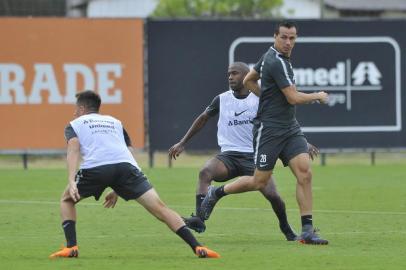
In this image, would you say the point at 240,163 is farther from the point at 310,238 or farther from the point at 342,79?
the point at 342,79

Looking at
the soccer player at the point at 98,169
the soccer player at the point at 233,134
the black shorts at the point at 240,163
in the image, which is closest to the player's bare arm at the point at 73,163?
the soccer player at the point at 98,169

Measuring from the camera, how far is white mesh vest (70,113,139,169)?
39.9 ft

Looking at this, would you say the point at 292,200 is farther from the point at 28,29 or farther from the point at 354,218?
the point at 28,29

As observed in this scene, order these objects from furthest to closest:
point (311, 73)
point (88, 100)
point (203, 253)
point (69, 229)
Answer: point (311, 73) < point (88, 100) < point (69, 229) < point (203, 253)

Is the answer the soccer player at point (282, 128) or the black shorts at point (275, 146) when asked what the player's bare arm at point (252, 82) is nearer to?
the soccer player at point (282, 128)

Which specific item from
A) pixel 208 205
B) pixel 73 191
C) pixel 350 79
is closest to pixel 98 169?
pixel 73 191

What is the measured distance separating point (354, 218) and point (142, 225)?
2.93 metres

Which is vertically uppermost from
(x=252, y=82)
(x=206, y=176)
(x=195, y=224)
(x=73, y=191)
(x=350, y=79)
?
(x=252, y=82)

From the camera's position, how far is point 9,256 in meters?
12.4

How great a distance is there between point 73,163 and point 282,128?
2.61 m

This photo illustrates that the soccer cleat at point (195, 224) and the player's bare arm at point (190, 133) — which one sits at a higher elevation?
the player's bare arm at point (190, 133)

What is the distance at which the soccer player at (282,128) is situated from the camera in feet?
43.9

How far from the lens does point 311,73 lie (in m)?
28.6

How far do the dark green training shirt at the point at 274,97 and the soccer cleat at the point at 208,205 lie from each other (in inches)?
51.3
